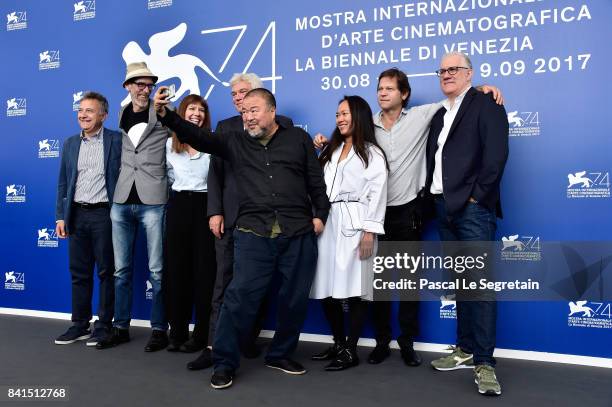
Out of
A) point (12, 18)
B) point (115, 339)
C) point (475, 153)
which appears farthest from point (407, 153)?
point (12, 18)

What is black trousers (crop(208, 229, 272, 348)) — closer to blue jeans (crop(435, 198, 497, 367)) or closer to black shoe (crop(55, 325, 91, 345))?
black shoe (crop(55, 325, 91, 345))

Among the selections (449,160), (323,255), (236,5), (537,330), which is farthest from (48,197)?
(537,330)

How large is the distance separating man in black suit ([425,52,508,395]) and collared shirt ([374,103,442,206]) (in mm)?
118

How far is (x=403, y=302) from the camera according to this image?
3.25 meters

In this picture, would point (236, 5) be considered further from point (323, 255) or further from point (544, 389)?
point (544, 389)

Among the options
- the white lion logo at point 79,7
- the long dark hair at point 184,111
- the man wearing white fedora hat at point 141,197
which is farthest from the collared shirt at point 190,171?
the white lion logo at point 79,7

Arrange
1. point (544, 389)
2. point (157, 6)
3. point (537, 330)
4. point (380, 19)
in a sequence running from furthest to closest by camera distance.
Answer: point (157, 6) < point (380, 19) < point (537, 330) < point (544, 389)

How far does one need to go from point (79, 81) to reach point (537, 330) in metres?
4.06

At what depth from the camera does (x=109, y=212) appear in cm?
370

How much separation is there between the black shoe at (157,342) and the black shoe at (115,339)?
233 mm

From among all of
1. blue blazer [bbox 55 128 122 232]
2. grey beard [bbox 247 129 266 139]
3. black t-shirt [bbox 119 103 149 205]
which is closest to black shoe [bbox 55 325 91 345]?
blue blazer [bbox 55 128 122 232]

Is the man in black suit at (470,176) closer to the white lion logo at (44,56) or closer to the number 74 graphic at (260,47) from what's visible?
the number 74 graphic at (260,47)

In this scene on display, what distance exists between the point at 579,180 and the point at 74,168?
130 inches

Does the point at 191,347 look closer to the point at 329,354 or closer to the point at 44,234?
the point at 329,354
